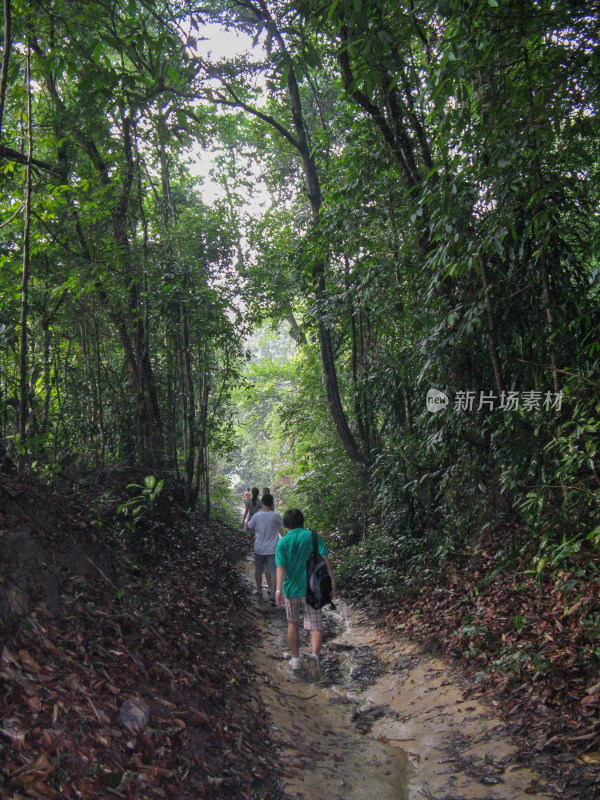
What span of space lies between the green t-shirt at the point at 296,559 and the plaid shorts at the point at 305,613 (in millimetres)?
122

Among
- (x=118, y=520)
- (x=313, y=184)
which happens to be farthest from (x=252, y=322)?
(x=118, y=520)

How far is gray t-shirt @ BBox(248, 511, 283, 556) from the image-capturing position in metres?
9.30

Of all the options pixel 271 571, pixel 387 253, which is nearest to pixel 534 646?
pixel 271 571

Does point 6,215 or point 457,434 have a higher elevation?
point 6,215

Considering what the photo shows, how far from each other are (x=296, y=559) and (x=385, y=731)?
1917 millimetres

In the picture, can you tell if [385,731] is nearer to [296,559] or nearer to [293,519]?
[296,559]

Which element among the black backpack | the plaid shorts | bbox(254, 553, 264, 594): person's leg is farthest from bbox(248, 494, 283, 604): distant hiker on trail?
the black backpack

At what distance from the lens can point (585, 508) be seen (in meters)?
5.32

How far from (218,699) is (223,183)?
19013mm

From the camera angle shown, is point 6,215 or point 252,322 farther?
point 252,322

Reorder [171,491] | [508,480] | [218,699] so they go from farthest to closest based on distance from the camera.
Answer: [171,491], [508,480], [218,699]

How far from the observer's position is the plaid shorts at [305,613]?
6.22 m

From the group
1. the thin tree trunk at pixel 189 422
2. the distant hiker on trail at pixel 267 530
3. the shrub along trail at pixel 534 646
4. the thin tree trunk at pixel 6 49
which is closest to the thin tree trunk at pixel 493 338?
the shrub along trail at pixel 534 646

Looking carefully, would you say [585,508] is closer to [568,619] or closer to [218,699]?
[568,619]
